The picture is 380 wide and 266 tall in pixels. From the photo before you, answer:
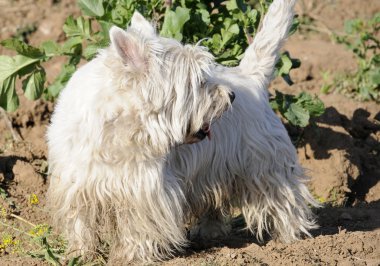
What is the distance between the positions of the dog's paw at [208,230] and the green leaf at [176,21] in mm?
1405

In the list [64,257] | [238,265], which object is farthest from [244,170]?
[64,257]

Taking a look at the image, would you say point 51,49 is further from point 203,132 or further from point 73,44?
point 203,132

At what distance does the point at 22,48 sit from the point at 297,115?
7.59 feet

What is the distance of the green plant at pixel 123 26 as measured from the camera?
6.33 m

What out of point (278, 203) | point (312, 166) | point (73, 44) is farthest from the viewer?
point (312, 166)

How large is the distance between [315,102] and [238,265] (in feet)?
7.49

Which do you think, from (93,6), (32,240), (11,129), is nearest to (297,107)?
(93,6)

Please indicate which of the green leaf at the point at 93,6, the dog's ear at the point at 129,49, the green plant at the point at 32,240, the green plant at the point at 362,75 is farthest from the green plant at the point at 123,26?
the green plant at the point at 362,75

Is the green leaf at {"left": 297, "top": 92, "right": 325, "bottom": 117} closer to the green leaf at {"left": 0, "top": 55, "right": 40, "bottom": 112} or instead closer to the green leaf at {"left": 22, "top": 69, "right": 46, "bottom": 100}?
the green leaf at {"left": 22, "top": 69, "right": 46, "bottom": 100}

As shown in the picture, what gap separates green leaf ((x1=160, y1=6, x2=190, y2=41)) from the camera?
19.6 ft

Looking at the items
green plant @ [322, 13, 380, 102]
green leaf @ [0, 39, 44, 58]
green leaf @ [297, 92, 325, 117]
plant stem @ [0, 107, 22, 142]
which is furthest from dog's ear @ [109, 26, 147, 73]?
green plant @ [322, 13, 380, 102]

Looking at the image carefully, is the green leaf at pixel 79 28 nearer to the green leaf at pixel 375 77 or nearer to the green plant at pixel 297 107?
the green plant at pixel 297 107

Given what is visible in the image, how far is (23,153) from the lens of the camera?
7121 millimetres

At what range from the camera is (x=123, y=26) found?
631 cm
